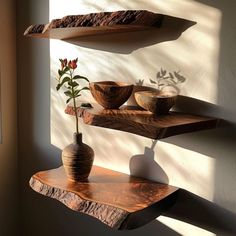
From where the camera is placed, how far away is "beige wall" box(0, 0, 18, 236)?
2107mm

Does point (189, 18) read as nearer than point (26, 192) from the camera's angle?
Yes

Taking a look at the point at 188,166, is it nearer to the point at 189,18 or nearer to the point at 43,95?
the point at 189,18

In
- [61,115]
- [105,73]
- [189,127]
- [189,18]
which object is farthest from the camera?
[61,115]

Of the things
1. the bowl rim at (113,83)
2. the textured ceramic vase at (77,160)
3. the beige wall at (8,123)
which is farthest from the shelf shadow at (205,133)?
the beige wall at (8,123)

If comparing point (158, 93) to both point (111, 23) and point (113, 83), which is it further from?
point (111, 23)

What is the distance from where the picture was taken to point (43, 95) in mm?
2104

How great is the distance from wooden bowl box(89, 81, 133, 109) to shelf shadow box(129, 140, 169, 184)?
0.88 feet

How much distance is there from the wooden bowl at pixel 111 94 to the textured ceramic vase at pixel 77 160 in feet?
0.74

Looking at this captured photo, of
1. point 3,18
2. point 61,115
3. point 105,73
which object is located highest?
point 3,18

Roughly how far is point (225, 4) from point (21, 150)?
1.47 m

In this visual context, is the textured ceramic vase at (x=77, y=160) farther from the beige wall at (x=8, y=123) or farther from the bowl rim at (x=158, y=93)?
the beige wall at (x=8, y=123)

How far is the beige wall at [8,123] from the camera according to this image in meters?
2.11

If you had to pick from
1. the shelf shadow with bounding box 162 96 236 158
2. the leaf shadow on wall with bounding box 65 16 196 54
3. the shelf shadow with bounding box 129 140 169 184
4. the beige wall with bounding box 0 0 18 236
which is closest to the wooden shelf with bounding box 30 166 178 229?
the shelf shadow with bounding box 129 140 169 184

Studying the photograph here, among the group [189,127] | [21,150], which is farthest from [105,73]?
[21,150]
